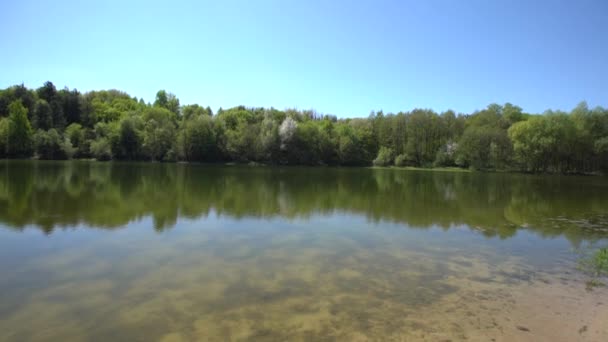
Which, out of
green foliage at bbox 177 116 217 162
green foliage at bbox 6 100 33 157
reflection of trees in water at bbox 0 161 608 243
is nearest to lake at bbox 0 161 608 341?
reflection of trees in water at bbox 0 161 608 243

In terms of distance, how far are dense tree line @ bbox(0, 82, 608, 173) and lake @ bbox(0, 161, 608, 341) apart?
6971cm

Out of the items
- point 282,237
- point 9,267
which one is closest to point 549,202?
point 282,237

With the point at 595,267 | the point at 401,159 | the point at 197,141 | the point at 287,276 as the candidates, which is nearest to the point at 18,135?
the point at 197,141

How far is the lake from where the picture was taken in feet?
22.9

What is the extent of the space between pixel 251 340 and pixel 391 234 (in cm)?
1044

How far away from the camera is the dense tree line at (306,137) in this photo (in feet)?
254

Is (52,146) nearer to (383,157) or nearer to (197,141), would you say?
(197,141)

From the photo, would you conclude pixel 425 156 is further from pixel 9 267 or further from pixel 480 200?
pixel 9 267

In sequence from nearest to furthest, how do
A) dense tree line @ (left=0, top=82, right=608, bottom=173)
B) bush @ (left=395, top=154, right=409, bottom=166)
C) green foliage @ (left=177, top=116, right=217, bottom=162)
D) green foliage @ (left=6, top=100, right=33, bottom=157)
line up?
dense tree line @ (left=0, top=82, right=608, bottom=173), green foliage @ (left=6, top=100, right=33, bottom=157), green foliage @ (left=177, top=116, right=217, bottom=162), bush @ (left=395, top=154, right=409, bottom=166)

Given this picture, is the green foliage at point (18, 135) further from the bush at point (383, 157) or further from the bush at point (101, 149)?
the bush at point (383, 157)

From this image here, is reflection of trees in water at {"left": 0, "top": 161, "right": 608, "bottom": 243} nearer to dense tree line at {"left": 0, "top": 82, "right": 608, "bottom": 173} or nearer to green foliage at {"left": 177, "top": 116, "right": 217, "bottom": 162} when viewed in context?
dense tree line at {"left": 0, "top": 82, "right": 608, "bottom": 173}

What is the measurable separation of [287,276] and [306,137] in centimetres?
8705

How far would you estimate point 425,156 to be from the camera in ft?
322

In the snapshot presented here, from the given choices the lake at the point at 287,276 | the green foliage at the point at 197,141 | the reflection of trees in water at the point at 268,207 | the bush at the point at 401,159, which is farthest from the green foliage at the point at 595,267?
the green foliage at the point at 197,141
